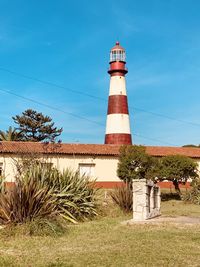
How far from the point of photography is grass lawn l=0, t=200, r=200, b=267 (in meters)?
6.77

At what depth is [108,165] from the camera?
31844mm

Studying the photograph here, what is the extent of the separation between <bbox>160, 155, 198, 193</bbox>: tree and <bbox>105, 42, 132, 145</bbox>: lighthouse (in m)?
11.1

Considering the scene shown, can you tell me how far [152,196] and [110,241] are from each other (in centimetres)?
513

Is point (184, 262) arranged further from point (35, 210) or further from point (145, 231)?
point (35, 210)

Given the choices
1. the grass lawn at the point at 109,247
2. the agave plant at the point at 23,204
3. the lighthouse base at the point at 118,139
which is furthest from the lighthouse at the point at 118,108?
the agave plant at the point at 23,204

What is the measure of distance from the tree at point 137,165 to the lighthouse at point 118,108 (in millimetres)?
10338

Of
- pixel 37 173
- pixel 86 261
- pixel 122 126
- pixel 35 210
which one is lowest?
pixel 86 261

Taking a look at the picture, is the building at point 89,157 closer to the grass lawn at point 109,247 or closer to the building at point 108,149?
the building at point 108,149

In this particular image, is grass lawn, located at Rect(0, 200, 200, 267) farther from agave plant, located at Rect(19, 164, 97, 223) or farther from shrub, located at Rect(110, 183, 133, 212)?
shrub, located at Rect(110, 183, 133, 212)

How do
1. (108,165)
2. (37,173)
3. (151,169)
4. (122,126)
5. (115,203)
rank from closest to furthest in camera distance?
(37,173), (115,203), (151,169), (108,165), (122,126)

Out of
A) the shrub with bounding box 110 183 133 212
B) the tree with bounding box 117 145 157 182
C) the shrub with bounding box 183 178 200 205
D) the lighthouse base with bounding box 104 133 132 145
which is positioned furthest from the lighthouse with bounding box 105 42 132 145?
the shrub with bounding box 110 183 133 212

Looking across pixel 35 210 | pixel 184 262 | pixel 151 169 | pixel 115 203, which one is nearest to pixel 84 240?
pixel 35 210

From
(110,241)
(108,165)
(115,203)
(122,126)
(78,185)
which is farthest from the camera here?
(122,126)

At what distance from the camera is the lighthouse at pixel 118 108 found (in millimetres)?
34156
